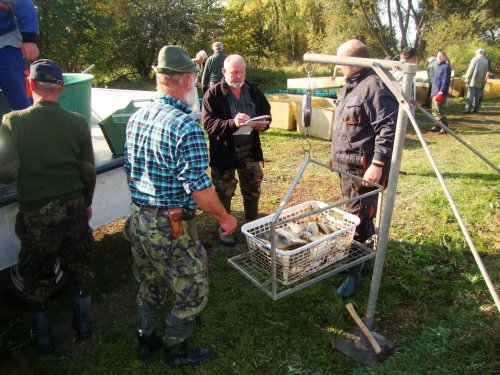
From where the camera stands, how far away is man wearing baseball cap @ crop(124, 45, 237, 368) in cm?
224

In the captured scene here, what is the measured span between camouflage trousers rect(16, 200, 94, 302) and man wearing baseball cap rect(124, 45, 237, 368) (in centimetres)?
43

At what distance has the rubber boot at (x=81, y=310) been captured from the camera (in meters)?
3.03

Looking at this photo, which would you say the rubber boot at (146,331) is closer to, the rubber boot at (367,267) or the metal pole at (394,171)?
the metal pole at (394,171)

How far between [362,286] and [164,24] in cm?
1727

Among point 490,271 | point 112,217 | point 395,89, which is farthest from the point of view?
point 490,271

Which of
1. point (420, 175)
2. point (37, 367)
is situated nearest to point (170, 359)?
point (37, 367)

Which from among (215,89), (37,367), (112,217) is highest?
(215,89)

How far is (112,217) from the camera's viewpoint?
3.56 meters

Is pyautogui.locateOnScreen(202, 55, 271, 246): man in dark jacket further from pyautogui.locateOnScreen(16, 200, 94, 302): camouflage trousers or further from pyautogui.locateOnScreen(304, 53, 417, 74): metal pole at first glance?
pyautogui.locateOnScreen(16, 200, 94, 302): camouflage trousers

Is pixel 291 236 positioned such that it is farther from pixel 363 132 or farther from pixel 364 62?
pixel 364 62

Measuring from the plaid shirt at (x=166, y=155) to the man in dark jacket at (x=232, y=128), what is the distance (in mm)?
1561

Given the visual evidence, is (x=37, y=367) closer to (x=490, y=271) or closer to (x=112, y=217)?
(x=112, y=217)

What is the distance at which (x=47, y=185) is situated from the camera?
2645mm

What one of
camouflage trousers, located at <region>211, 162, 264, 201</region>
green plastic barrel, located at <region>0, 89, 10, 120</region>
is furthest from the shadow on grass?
green plastic barrel, located at <region>0, 89, 10, 120</region>
